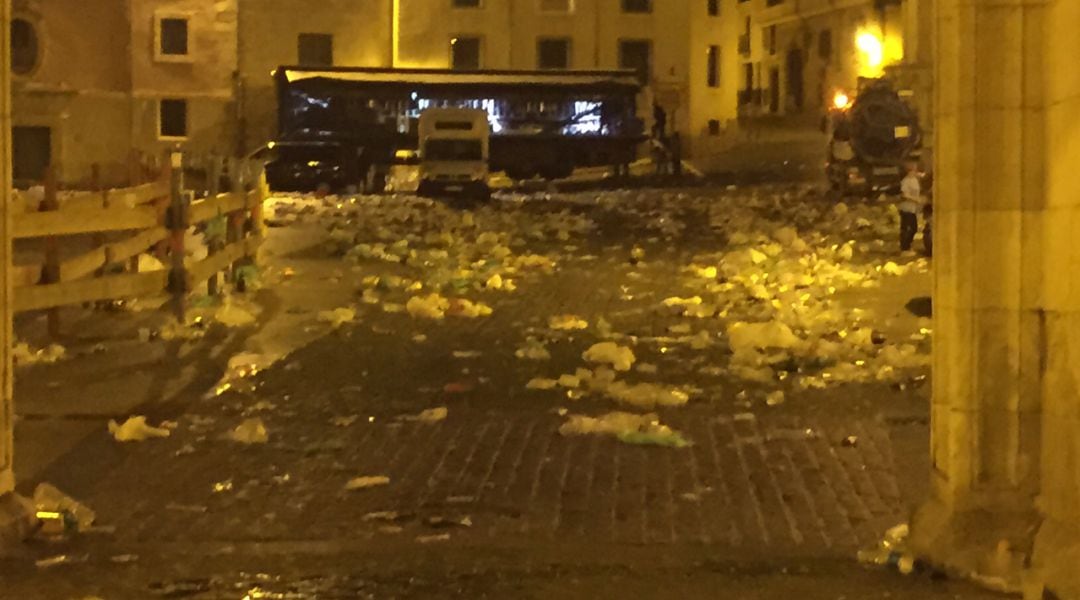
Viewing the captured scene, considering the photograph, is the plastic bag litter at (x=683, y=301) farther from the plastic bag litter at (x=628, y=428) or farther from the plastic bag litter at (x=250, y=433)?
the plastic bag litter at (x=250, y=433)

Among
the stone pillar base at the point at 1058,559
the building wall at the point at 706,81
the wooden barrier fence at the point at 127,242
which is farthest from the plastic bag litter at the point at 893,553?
the building wall at the point at 706,81

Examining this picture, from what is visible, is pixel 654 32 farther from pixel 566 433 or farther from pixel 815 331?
Result: pixel 566 433

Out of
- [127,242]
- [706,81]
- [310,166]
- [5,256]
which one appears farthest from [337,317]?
[706,81]

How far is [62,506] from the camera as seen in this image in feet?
24.9

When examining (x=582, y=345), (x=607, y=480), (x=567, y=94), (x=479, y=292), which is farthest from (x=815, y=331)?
(x=567, y=94)

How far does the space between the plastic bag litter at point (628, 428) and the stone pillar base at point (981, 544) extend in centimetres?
302

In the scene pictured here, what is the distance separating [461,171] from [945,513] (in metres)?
34.9

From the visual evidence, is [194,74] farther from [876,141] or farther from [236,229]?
[236,229]

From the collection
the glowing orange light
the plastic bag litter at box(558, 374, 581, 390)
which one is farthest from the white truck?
the plastic bag litter at box(558, 374, 581, 390)

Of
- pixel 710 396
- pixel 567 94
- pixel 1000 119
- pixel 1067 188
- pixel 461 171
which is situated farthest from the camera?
pixel 567 94

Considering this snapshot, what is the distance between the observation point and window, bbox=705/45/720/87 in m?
62.8

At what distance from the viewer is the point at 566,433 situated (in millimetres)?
9883

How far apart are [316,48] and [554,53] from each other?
875cm

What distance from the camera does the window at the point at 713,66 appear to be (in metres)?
62.8
